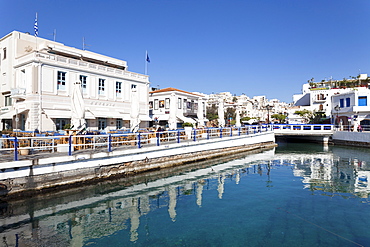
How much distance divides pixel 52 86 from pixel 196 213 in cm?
2036

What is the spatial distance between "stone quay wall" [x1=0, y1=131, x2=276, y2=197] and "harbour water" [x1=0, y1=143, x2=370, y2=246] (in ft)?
1.66

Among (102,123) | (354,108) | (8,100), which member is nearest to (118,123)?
(102,123)

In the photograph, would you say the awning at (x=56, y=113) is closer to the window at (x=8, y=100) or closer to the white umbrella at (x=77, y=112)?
the window at (x=8, y=100)

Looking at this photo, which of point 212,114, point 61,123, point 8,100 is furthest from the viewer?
point 212,114

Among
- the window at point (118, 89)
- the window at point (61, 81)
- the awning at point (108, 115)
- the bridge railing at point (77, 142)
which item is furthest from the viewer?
the window at point (118, 89)

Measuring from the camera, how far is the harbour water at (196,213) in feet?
21.3

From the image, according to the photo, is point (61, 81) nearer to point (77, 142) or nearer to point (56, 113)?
point (56, 113)

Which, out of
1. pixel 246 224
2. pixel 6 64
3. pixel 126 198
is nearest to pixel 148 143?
pixel 126 198

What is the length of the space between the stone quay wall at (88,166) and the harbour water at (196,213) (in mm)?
505

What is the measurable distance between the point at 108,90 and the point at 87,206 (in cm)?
2055

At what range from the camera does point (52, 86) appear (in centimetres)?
2239

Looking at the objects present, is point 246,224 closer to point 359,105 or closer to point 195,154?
point 195,154

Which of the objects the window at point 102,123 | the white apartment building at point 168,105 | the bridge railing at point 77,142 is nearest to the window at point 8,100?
the window at point 102,123

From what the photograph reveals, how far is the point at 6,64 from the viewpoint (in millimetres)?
25266
